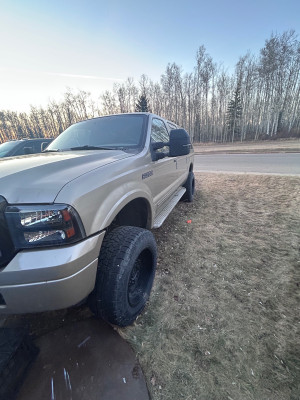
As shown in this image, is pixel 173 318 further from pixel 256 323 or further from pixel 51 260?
pixel 51 260

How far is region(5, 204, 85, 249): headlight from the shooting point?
1.09 metres

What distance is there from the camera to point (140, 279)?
2.06m

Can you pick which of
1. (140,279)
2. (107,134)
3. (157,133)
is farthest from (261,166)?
(140,279)

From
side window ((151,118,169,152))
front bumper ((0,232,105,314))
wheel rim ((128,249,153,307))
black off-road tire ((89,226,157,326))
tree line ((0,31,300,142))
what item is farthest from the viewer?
tree line ((0,31,300,142))

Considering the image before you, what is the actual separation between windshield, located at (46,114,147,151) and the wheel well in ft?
2.24

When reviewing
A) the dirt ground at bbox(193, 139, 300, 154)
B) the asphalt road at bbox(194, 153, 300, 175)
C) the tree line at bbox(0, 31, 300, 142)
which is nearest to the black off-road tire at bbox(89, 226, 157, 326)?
the asphalt road at bbox(194, 153, 300, 175)

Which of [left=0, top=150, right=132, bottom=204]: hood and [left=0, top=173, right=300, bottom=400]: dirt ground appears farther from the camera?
[left=0, top=173, right=300, bottom=400]: dirt ground

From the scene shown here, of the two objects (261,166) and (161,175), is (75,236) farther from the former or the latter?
(261,166)

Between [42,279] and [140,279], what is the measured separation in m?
1.21

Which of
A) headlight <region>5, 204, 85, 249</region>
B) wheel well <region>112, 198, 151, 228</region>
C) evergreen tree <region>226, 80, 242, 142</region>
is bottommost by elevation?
wheel well <region>112, 198, 151, 228</region>

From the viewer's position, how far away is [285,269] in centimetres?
241

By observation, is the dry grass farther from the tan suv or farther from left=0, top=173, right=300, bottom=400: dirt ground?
the tan suv

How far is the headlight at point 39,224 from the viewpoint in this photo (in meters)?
1.09

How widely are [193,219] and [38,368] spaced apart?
328 centimetres
